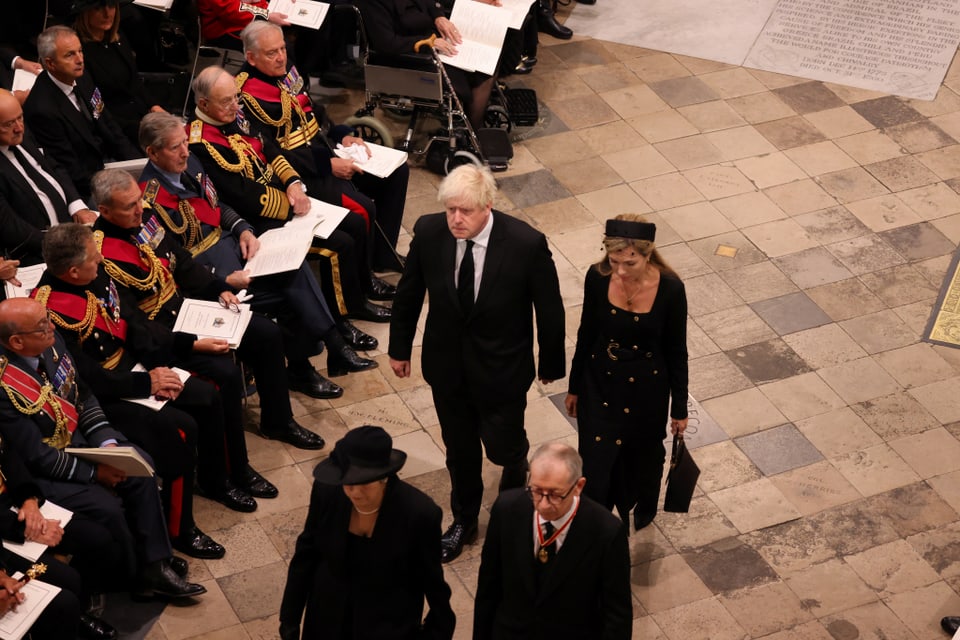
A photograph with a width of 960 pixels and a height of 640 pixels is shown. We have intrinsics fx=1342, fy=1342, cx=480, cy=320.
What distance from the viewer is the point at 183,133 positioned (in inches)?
251

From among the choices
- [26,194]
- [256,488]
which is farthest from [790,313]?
[26,194]

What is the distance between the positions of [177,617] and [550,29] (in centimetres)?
618

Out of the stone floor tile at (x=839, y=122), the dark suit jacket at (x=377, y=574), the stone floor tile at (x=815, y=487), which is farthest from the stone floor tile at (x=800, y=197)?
the dark suit jacket at (x=377, y=574)

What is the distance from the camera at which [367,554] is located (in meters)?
4.32

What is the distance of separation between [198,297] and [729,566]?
2816 millimetres

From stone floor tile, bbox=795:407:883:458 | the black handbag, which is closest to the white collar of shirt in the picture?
the black handbag

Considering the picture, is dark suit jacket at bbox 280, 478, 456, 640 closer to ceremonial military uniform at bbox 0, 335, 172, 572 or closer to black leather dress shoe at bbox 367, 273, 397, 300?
ceremonial military uniform at bbox 0, 335, 172, 572

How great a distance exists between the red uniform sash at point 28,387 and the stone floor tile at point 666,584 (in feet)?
8.34

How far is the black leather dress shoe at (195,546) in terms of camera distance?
19.7ft

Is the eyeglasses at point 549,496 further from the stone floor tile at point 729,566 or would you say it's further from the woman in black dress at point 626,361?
the stone floor tile at point 729,566

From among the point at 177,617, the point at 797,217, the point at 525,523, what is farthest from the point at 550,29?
the point at 525,523

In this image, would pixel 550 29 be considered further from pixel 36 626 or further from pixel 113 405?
pixel 36 626

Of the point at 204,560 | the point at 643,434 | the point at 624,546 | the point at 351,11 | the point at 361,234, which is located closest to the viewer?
the point at 624,546

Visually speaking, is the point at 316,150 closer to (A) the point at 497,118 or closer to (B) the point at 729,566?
(A) the point at 497,118
